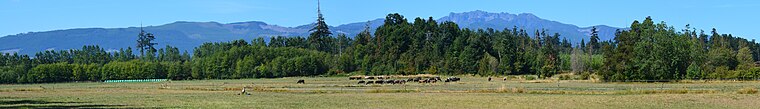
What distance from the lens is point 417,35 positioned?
17212 cm

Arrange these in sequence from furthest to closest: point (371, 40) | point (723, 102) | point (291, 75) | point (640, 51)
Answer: point (371, 40), point (291, 75), point (640, 51), point (723, 102)

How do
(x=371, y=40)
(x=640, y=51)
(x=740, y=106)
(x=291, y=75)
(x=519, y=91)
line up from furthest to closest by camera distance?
(x=371, y=40)
(x=291, y=75)
(x=640, y=51)
(x=519, y=91)
(x=740, y=106)

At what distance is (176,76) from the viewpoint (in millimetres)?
166875

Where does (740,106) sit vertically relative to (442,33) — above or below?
below

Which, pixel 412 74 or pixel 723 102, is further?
pixel 412 74

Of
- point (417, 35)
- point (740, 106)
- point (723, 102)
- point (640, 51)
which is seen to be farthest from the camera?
point (417, 35)

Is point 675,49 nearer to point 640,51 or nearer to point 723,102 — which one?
point 640,51

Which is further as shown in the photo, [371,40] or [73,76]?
[371,40]

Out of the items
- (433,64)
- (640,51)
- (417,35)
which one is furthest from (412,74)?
(640,51)

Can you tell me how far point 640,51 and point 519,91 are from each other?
34.8 m

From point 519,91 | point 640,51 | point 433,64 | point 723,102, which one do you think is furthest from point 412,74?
point 723,102

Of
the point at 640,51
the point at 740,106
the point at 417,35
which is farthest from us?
the point at 417,35

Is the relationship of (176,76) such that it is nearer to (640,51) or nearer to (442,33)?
(442,33)

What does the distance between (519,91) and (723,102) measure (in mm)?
19041
